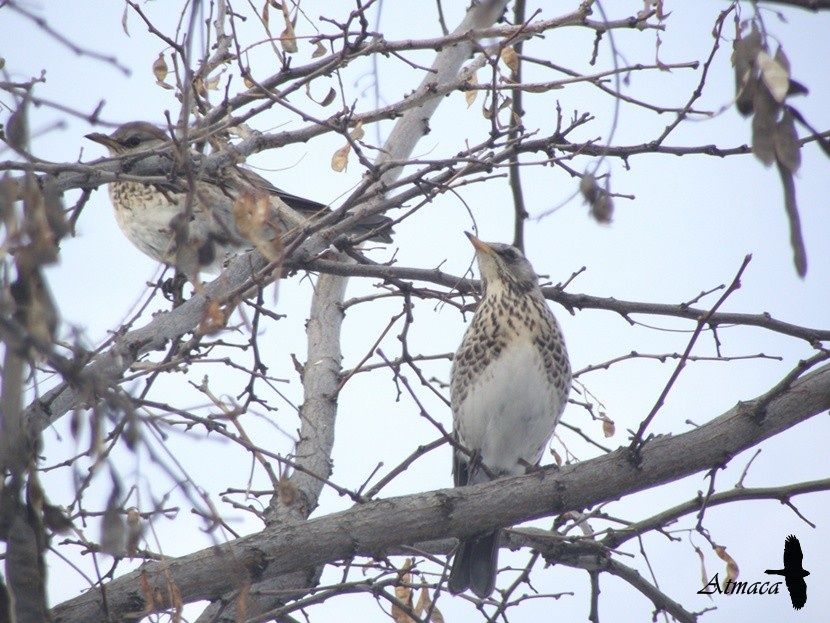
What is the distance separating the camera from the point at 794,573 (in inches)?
143

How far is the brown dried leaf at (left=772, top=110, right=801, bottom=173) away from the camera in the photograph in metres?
1.55

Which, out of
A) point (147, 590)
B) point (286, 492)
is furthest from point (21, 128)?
point (147, 590)

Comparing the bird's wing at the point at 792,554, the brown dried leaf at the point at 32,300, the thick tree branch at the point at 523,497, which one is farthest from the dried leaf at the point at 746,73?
the bird's wing at the point at 792,554

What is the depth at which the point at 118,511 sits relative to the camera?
2.01m

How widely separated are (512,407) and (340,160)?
1578 millimetres

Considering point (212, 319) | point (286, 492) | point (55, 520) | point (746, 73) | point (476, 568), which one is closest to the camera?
point (746, 73)

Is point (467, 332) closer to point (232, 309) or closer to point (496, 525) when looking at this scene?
point (496, 525)

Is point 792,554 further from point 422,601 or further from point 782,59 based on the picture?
point 782,59

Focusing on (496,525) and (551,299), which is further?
(551,299)

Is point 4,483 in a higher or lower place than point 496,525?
lower

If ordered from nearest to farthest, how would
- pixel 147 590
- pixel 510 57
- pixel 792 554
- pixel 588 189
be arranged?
pixel 588 189 < pixel 147 590 < pixel 792 554 < pixel 510 57

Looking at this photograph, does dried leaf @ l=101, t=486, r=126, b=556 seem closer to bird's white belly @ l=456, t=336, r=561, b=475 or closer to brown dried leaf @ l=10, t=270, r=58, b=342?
brown dried leaf @ l=10, t=270, r=58, b=342

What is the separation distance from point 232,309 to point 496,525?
1.53m

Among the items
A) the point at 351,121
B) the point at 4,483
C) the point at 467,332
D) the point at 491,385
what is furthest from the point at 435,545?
the point at 4,483
